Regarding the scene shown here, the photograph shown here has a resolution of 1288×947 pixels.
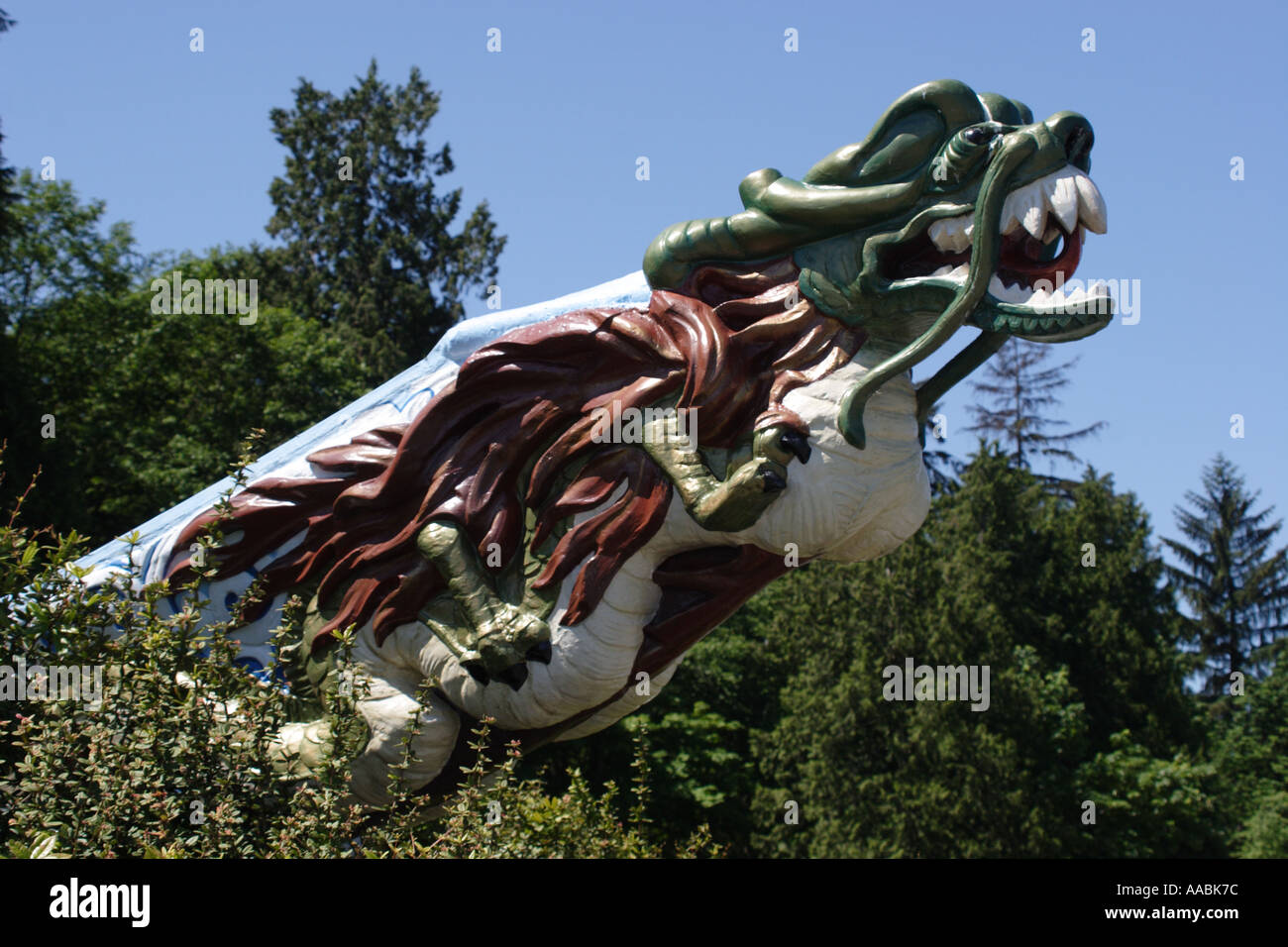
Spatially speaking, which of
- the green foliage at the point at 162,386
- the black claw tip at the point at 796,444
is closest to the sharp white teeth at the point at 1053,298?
the black claw tip at the point at 796,444

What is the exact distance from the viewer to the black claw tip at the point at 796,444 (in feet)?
21.2

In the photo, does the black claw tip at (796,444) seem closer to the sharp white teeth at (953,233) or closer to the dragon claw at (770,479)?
the dragon claw at (770,479)

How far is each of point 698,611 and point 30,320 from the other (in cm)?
2091

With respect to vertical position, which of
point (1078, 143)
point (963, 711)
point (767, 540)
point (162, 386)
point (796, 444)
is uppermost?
point (162, 386)

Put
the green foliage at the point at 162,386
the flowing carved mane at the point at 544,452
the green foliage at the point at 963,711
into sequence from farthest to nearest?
1. the green foliage at the point at 963,711
2. the green foliage at the point at 162,386
3. the flowing carved mane at the point at 544,452

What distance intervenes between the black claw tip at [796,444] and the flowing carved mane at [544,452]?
0.05 metres

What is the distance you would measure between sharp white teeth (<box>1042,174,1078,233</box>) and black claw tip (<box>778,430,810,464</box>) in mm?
1400

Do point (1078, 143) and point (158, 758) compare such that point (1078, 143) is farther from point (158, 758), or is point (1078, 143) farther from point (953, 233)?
point (158, 758)

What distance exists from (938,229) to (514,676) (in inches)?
104

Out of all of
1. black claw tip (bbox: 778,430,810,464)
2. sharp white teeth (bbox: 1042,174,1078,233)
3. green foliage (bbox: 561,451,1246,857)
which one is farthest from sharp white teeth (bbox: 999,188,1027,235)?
green foliage (bbox: 561,451,1246,857)

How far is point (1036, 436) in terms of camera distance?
37.0 m

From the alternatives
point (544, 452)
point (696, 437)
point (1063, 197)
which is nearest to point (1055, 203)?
point (1063, 197)

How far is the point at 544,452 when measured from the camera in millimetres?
6980

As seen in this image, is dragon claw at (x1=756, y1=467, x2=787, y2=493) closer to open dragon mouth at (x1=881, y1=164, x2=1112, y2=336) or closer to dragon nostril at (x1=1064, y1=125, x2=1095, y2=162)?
open dragon mouth at (x1=881, y1=164, x2=1112, y2=336)
